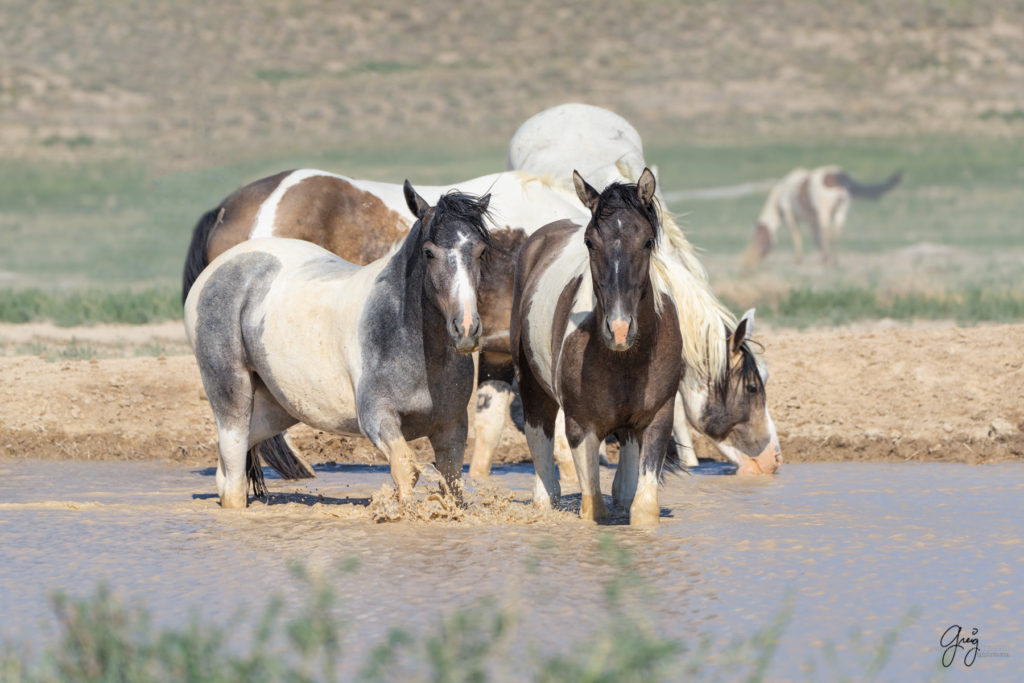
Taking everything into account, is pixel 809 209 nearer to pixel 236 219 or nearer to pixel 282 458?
pixel 236 219

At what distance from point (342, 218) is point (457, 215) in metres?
2.58

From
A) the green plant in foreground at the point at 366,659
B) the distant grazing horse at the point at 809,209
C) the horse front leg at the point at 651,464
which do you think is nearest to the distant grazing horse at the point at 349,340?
the horse front leg at the point at 651,464

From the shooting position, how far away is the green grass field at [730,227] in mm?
17312

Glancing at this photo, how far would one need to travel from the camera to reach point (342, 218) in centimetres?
921

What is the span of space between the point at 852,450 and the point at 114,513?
14.9 ft

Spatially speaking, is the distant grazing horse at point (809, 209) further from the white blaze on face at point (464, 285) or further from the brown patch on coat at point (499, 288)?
the white blaze on face at point (464, 285)

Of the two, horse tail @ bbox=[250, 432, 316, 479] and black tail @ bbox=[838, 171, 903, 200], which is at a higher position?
horse tail @ bbox=[250, 432, 316, 479]

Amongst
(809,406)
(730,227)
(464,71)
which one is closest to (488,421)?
(809,406)

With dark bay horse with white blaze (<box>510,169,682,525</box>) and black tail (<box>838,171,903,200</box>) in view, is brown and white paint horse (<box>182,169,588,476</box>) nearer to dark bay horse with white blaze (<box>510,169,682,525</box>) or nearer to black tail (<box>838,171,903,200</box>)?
dark bay horse with white blaze (<box>510,169,682,525</box>)

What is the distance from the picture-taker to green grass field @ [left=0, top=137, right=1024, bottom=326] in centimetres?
1731

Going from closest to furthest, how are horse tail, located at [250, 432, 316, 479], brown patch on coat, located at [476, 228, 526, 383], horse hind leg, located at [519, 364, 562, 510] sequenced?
horse hind leg, located at [519, 364, 562, 510], brown patch on coat, located at [476, 228, 526, 383], horse tail, located at [250, 432, 316, 479]

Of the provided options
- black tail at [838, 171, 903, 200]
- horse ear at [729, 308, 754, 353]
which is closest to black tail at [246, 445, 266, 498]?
horse ear at [729, 308, 754, 353]

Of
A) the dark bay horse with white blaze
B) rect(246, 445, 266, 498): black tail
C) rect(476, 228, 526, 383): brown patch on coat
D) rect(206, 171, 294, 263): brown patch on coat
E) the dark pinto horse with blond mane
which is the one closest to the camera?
the dark bay horse with white blaze

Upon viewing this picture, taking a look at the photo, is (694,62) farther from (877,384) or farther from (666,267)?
(666,267)
